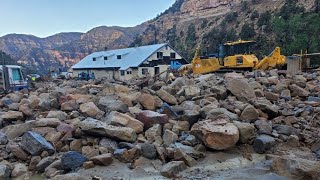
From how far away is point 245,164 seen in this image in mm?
5270

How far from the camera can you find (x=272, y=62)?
574 inches

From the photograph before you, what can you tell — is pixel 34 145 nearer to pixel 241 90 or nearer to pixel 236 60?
pixel 241 90

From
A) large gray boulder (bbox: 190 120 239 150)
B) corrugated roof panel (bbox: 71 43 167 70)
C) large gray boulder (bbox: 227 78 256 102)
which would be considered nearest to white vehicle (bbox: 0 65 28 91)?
large gray boulder (bbox: 227 78 256 102)

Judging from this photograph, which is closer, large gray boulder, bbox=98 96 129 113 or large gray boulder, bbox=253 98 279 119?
large gray boulder, bbox=253 98 279 119

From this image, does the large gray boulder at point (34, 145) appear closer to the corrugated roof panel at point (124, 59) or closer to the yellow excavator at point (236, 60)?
the yellow excavator at point (236, 60)

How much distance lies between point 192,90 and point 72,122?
3.37 meters

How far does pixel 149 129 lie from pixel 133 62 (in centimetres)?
2332

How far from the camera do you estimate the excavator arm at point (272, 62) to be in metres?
14.5

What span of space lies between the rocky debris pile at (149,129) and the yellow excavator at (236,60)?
6.60 m

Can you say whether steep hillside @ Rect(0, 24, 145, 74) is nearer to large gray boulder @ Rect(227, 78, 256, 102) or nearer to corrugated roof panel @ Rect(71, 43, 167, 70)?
corrugated roof panel @ Rect(71, 43, 167, 70)

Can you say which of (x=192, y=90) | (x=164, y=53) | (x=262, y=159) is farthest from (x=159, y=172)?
(x=164, y=53)

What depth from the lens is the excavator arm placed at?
1453 centimetres

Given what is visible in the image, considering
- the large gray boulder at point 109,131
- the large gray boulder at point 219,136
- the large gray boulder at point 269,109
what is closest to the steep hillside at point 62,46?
the large gray boulder at point 109,131

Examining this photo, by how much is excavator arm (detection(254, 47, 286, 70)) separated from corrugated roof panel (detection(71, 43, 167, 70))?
15.0 meters
